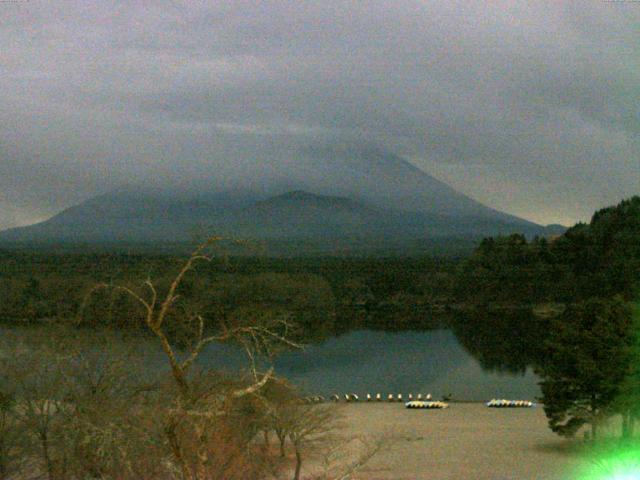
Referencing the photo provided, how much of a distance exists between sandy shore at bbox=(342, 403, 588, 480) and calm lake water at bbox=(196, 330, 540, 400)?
11.0 feet

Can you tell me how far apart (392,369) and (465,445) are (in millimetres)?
17840

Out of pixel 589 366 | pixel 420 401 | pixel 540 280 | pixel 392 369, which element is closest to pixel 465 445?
pixel 589 366

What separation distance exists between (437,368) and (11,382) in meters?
25.4

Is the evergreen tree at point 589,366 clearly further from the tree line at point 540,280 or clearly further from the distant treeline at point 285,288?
the distant treeline at point 285,288

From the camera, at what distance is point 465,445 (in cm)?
1670

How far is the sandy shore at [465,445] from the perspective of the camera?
13.9 meters

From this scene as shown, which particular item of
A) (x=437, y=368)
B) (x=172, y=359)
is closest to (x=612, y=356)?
(x=172, y=359)

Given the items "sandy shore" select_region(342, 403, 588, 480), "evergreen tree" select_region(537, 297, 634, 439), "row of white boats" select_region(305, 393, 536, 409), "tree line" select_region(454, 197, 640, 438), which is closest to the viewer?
"sandy shore" select_region(342, 403, 588, 480)

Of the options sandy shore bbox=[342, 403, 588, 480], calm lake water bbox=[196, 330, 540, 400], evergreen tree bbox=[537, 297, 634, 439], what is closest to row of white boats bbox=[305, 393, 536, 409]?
sandy shore bbox=[342, 403, 588, 480]

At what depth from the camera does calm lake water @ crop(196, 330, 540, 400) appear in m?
28.5

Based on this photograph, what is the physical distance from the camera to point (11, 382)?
11.4 meters

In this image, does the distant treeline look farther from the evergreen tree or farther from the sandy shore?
the evergreen tree

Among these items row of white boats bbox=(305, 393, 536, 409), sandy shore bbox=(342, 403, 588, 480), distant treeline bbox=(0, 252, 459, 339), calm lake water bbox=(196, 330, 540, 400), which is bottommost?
calm lake water bbox=(196, 330, 540, 400)

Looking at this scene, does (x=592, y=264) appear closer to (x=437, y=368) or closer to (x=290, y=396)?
(x=437, y=368)
